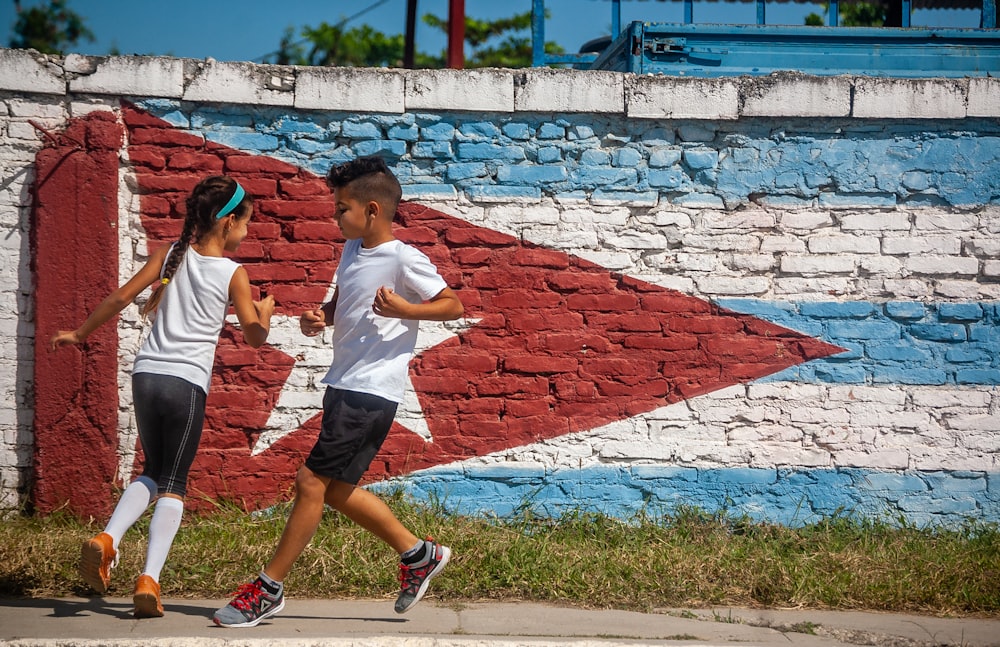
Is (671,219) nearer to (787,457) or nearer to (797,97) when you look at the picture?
(797,97)

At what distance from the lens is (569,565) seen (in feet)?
13.5

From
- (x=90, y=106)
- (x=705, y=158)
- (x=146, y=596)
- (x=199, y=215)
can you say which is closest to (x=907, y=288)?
(x=705, y=158)

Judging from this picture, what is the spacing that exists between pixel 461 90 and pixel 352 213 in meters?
1.53

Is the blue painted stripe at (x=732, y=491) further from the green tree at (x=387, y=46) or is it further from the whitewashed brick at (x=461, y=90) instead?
A: the green tree at (x=387, y=46)

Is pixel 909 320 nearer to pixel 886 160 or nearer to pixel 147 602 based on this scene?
pixel 886 160

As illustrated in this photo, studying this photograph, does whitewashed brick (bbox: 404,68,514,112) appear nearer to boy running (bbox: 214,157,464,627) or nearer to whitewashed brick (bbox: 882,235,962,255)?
boy running (bbox: 214,157,464,627)

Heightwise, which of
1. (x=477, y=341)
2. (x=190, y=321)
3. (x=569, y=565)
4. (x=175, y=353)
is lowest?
(x=569, y=565)

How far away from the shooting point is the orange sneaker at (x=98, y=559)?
10.5 ft

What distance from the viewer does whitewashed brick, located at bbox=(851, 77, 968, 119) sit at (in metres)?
4.83

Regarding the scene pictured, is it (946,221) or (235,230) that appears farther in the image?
(946,221)

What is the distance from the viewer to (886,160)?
4.87 meters

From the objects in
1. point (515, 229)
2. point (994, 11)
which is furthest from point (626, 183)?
point (994, 11)

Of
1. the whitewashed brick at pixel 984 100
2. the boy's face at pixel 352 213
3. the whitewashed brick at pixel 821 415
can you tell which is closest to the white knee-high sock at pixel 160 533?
the boy's face at pixel 352 213

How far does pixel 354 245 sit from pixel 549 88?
5.54 feet
